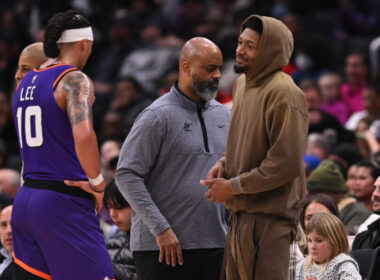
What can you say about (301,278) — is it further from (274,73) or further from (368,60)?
(368,60)

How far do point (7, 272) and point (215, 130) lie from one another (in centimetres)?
224

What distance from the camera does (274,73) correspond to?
4.20 metres

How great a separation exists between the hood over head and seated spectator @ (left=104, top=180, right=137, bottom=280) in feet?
7.01

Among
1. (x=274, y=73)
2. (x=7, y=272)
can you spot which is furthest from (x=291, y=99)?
(x=7, y=272)

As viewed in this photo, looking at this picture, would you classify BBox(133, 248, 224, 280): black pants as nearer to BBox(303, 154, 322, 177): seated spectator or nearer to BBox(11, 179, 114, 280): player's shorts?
BBox(11, 179, 114, 280): player's shorts

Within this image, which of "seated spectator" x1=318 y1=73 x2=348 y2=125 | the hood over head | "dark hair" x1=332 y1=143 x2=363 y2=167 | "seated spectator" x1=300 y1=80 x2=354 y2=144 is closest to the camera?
the hood over head

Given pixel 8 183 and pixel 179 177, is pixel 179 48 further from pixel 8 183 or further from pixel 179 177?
pixel 179 177

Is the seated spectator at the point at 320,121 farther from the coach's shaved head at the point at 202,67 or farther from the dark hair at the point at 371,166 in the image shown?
the coach's shaved head at the point at 202,67

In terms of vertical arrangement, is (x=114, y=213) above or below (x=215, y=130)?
below

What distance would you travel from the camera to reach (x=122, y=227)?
6.09 m

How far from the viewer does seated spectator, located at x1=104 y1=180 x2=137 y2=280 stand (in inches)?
238

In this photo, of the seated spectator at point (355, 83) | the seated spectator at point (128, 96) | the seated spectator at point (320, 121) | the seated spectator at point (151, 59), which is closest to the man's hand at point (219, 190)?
the seated spectator at point (320, 121)

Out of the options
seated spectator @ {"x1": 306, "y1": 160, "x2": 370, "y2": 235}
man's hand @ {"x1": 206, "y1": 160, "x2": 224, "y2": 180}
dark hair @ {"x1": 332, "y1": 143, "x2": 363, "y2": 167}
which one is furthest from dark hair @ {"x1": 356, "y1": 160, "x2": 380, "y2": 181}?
man's hand @ {"x1": 206, "y1": 160, "x2": 224, "y2": 180}

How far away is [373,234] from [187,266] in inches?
67.4
